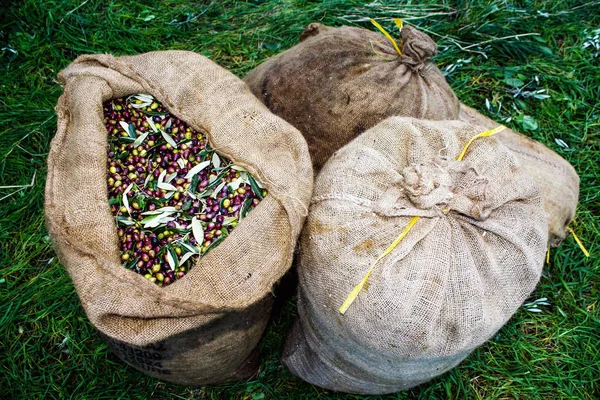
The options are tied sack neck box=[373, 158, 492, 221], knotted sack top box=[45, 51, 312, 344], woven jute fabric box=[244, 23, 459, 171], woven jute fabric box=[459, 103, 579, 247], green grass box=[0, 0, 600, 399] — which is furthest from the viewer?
green grass box=[0, 0, 600, 399]

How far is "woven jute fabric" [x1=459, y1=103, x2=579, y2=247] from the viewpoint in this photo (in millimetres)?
2375

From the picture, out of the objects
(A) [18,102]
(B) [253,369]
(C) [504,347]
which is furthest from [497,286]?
(A) [18,102]

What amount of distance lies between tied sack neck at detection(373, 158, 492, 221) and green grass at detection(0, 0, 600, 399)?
970mm

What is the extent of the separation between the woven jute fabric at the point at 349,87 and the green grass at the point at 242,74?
800 mm

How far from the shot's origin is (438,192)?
1.73 metres

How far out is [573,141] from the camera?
302cm

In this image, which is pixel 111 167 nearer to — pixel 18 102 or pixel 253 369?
pixel 253 369

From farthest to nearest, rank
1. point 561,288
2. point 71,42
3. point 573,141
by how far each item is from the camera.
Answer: point 71,42, point 573,141, point 561,288

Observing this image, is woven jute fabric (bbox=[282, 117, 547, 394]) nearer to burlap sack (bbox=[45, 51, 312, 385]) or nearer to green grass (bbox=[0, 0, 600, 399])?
burlap sack (bbox=[45, 51, 312, 385])

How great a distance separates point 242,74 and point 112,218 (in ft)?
5.67

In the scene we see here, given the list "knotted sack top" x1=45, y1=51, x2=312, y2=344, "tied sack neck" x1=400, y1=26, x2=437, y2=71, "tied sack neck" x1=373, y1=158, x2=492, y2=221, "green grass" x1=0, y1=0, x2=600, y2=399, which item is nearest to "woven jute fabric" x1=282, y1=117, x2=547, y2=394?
"tied sack neck" x1=373, y1=158, x2=492, y2=221

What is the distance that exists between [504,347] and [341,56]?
1.66 meters

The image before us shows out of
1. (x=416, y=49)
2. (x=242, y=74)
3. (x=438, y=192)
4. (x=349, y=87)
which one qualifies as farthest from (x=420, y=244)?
(x=242, y=74)

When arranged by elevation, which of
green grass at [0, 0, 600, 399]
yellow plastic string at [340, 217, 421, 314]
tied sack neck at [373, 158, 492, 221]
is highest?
tied sack neck at [373, 158, 492, 221]
